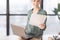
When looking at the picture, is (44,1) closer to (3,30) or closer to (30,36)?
(3,30)

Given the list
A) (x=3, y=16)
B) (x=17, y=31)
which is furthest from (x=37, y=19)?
(x=3, y=16)

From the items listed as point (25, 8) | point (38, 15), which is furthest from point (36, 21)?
point (25, 8)

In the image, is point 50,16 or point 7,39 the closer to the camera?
point 7,39

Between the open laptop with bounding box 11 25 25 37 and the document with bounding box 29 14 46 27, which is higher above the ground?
the document with bounding box 29 14 46 27

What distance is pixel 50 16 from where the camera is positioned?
2.21 metres

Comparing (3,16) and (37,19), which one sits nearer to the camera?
(37,19)

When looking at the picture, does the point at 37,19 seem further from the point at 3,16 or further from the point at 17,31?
the point at 3,16

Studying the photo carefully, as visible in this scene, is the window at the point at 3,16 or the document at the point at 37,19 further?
the window at the point at 3,16

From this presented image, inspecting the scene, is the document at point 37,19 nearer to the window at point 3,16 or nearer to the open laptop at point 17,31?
the open laptop at point 17,31

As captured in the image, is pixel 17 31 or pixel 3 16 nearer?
pixel 17 31

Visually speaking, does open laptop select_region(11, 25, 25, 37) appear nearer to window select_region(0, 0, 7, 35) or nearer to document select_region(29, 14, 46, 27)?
document select_region(29, 14, 46, 27)

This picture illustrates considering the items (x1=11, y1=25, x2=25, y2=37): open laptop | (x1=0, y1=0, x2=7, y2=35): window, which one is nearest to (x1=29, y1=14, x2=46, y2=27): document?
(x1=11, y1=25, x2=25, y2=37): open laptop

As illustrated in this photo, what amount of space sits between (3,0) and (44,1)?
57 centimetres

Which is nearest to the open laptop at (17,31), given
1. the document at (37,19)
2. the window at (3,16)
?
the document at (37,19)
